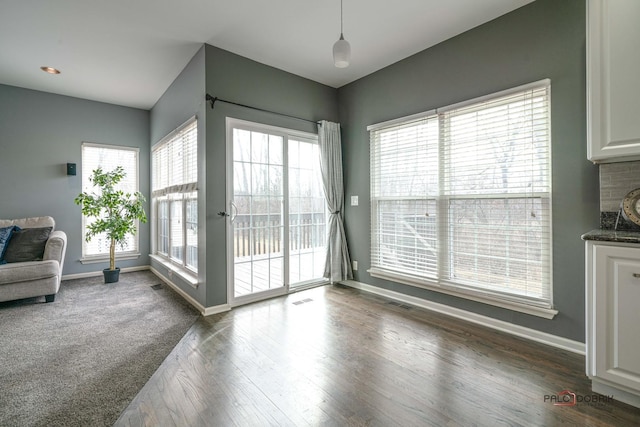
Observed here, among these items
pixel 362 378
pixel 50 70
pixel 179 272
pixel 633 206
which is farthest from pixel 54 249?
pixel 633 206

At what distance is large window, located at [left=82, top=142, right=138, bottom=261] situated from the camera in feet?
15.6

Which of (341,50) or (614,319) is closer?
(614,319)

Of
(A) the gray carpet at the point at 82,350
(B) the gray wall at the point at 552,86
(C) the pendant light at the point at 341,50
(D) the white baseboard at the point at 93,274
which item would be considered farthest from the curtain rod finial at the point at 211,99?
(D) the white baseboard at the point at 93,274

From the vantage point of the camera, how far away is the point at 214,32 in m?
2.87

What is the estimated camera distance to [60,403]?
1.70 meters

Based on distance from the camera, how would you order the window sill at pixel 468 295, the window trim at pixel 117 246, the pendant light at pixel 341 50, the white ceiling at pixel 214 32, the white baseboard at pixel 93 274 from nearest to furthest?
the pendant light at pixel 341 50 < the window sill at pixel 468 295 < the white ceiling at pixel 214 32 < the white baseboard at pixel 93 274 < the window trim at pixel 117 246

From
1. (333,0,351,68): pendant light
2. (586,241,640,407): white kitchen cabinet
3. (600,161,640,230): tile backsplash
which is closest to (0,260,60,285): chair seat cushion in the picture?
(333,0,351,68): pendant light

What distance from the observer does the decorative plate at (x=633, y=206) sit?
1890 mm

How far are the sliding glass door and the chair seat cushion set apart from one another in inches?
88.7

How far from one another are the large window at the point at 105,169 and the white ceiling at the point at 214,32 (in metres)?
1.27

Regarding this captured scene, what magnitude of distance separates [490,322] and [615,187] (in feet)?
4.76

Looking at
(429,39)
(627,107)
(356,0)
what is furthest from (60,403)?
(429,39)

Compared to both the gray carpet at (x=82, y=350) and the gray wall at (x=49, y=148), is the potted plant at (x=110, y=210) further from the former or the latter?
the gray carpet at (x=82, y=350)

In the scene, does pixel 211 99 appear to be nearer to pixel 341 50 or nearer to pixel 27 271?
pixel 341 50
